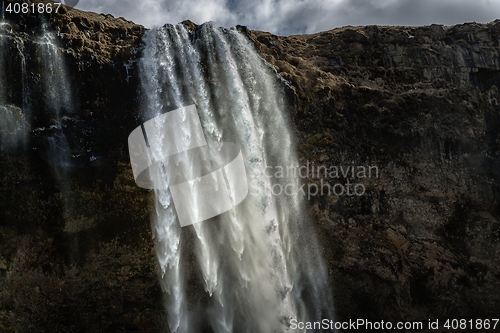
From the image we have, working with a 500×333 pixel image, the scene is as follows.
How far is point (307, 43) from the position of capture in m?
22.1

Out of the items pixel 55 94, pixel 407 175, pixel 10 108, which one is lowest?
pixel 407 175

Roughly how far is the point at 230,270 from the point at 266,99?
695 cm

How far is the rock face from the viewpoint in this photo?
1709 cm

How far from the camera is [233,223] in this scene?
734 inches

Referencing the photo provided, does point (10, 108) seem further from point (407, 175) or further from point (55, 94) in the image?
point (407, 175)

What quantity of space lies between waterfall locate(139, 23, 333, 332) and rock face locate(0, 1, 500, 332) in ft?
2.14

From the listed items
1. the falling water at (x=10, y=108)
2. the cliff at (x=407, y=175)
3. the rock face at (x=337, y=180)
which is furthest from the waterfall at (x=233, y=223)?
the falling water at (x=10, y=108)

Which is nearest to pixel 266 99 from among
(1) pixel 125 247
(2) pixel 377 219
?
(2) pixel 377 219

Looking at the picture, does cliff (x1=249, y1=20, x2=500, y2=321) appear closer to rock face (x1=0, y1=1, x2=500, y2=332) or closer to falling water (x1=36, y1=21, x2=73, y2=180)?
rock face (x1=0, y1=1, x2=500, y2=332)

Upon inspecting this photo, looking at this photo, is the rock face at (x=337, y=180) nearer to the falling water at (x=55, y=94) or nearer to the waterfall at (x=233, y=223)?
the falling water at (x=55, y=94)

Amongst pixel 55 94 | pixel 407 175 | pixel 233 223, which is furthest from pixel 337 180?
pixel 55 94

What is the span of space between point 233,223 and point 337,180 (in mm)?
4591

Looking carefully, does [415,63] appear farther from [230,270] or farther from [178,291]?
[178,291]

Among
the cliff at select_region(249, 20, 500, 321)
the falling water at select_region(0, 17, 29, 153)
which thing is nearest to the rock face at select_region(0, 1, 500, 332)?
the cliff at select_region(249, 20, 500, 321)
